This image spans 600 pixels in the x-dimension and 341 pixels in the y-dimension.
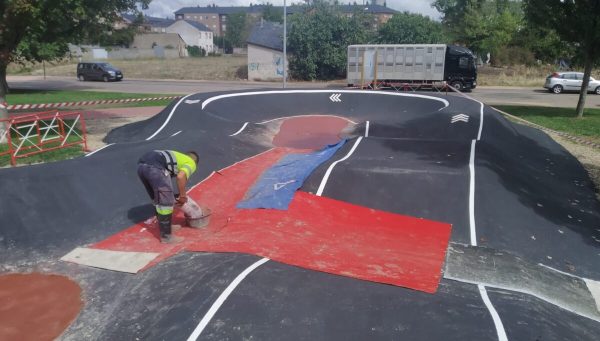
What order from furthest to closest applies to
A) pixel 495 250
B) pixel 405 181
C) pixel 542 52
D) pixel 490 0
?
pixel 490 0 < pixel 542 52 < pixel 405 181 < pixel 495 250

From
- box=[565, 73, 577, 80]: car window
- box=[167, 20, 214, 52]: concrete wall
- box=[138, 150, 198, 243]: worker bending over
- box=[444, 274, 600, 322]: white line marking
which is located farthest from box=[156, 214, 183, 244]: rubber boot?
box=[167, 20, 214, 52]: concrete wall

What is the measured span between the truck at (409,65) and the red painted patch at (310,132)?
13670 mm

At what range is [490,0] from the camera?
176ft

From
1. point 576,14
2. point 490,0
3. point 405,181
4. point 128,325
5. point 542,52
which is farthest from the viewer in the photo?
point 490,0

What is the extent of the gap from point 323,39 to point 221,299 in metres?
38.0

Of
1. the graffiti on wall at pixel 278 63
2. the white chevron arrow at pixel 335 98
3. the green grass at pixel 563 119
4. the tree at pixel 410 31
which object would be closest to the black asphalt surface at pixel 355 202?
the green grass at pixel 563 119

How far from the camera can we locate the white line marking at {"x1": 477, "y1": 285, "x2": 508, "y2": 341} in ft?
14.9

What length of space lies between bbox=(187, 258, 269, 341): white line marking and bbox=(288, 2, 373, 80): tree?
36716 mm

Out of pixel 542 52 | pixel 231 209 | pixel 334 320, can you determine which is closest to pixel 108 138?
pixel 231 209

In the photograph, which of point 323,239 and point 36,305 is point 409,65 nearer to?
point 323,239

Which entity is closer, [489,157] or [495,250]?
[495,250]

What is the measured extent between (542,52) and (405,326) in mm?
45229

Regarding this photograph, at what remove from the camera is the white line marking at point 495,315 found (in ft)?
14.9

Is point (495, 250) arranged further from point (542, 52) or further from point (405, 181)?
point (542, 52)
